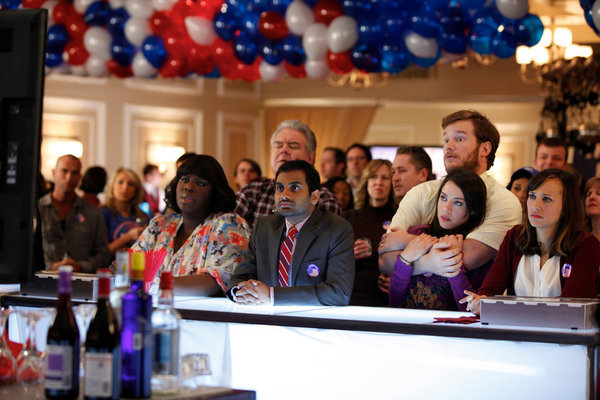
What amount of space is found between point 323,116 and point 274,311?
388 inches

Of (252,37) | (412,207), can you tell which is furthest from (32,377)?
(252,37)

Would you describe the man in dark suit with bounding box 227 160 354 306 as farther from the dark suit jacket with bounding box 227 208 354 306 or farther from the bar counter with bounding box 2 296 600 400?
the bar counter with bounding box 2 296 600 400

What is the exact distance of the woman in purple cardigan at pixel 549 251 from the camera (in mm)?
2896

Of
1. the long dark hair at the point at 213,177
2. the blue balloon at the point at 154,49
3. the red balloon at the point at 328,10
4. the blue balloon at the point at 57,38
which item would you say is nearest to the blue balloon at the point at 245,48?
the red balloon at the point at 328,10

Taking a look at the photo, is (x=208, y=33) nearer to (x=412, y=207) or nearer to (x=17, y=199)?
(x=412, y=207)

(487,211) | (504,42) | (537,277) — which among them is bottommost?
(537,277)

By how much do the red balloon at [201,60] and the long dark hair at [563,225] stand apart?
4143mm

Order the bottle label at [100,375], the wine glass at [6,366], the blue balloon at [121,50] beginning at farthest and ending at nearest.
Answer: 1. the blue balloon at [121,50]
2. the wine glass at [6,366]
3. the bottle label at [100,375]

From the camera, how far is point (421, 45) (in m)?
5.84

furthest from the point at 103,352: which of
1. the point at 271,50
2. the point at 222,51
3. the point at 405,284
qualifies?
the point at 222,51

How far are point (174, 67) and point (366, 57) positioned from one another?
1.69 m

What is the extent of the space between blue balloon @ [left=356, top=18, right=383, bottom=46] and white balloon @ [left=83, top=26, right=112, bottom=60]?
211 centimetres

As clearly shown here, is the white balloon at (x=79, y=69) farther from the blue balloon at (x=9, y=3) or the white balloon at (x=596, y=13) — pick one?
the white balloon at (x=596, y=13)

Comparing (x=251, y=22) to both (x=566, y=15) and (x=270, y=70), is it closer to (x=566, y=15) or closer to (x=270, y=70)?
(x=270, y=70)
